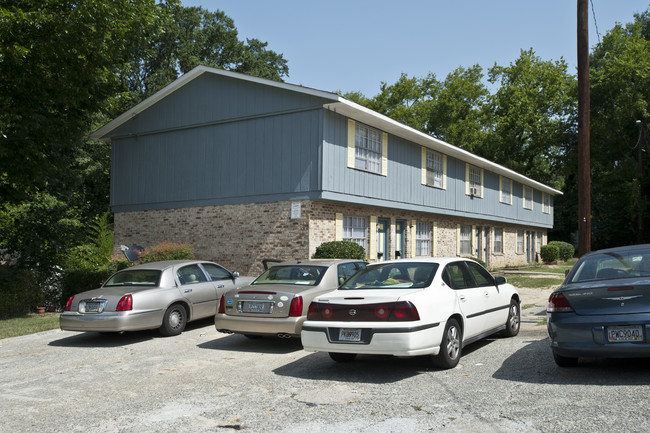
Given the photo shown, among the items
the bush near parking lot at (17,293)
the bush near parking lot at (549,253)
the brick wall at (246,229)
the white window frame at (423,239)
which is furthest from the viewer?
the bush near parking lot at (549,253)

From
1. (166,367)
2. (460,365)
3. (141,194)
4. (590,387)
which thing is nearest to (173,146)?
(141,194)

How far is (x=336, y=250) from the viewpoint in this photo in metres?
16.8

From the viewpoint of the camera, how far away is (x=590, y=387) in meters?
→ 6.05

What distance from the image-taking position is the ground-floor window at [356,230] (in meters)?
19.0

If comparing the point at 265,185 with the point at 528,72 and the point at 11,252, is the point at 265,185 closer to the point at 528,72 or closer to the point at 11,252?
the point at 11,252

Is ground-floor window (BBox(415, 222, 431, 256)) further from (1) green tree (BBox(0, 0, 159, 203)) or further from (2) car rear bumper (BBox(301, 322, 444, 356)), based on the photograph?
(2) car rear bumper (BBox(301, 322, 444, 356))

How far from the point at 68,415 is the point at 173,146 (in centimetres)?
1601

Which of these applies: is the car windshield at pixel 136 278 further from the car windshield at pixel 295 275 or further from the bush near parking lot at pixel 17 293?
the bush near parking lot at pixel 17 293

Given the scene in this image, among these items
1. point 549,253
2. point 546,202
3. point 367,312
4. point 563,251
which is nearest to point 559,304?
point 367,312

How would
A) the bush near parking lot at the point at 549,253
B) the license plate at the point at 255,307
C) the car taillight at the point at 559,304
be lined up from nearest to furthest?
the car taillight at the point at 559,304 < the license plate at the point at 255,307 < the bush near parking lot at the point at 549,253

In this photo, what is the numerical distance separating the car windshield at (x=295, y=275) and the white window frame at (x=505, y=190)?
23.4 metres

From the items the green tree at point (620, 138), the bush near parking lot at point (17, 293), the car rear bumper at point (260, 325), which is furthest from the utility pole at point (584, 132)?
the green tree at point (620, 138)

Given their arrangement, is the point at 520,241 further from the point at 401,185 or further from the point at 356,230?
the point at 356,230

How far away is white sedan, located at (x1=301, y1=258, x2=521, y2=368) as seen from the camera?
6.81m
